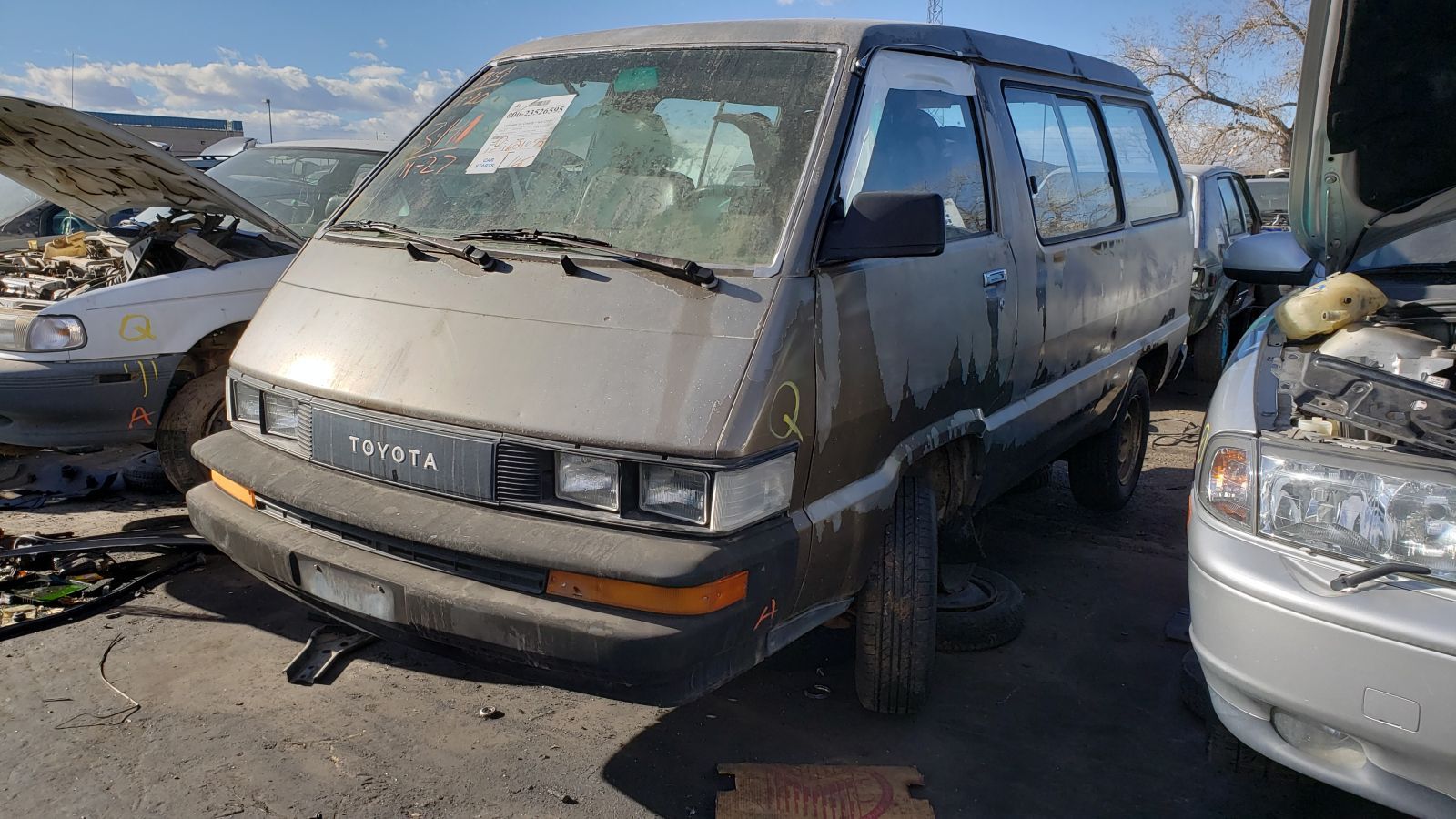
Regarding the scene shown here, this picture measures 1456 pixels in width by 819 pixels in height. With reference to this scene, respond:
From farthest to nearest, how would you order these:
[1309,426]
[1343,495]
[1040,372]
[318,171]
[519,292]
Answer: [318,171] < [1040,372] < [519,292] < [1309,426] < [1343,495]

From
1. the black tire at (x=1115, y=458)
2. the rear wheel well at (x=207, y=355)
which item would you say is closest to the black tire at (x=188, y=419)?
the rear wheel well at (x=207, y=355)

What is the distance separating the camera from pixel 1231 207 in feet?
29.4

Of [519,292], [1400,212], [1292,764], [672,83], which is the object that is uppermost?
[672,83]

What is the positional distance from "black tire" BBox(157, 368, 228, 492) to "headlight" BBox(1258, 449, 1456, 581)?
414 cm

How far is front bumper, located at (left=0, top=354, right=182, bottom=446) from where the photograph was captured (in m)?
4.21

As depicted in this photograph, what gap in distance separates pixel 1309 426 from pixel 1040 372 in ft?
4.92

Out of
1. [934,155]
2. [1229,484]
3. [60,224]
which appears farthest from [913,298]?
[60,224]

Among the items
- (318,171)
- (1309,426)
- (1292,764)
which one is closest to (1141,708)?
(1292,764)

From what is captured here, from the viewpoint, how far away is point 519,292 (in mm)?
2736

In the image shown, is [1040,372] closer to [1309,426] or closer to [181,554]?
[1309,426]

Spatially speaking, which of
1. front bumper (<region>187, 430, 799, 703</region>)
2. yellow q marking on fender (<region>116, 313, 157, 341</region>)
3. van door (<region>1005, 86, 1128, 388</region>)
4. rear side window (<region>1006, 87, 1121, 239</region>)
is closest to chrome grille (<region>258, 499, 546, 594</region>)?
front bumper (<region>187, 430, 799, 703</region>)

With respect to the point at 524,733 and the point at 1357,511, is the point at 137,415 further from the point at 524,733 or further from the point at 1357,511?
the point at 1357,511

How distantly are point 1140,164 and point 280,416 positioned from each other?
13.4 feet

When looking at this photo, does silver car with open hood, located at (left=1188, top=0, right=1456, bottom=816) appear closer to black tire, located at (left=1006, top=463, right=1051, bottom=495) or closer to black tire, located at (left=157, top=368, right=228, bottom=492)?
black tire, located at (left=1006, top=463, right=1051, bottom=495)
